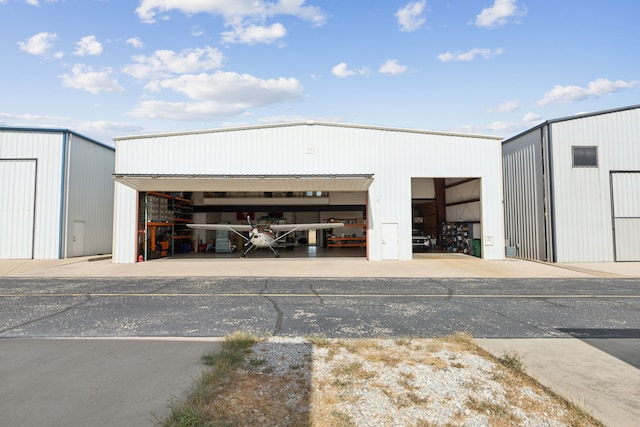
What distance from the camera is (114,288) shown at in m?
10.6

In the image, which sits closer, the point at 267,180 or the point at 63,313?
the point at 63,313

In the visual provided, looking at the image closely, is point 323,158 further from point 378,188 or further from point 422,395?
point 422,395

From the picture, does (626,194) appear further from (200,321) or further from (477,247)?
(200,321)

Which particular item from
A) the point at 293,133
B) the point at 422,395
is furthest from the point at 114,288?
the point at 293,133

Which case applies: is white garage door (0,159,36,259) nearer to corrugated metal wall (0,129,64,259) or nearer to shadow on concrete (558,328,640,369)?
corrugated metal wall (0,129,64,259)

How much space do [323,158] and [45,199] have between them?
55.1ft

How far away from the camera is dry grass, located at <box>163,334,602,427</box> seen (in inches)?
127

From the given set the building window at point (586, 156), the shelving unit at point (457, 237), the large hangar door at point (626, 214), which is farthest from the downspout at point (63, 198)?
the large hangar door at point (626, 214)

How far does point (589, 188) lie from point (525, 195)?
9.84ft

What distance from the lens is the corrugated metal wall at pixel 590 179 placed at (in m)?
17.4

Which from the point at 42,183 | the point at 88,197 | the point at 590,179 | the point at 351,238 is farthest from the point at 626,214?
the point at 42,183

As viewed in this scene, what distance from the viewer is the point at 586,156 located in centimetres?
1794

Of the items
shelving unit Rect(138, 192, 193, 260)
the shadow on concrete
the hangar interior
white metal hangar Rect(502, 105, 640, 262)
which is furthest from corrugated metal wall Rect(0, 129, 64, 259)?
white metal hangar Rect(502, 105, 640, 262)

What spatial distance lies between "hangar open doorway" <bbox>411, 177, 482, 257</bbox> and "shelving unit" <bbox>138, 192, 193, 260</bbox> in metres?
18.2
